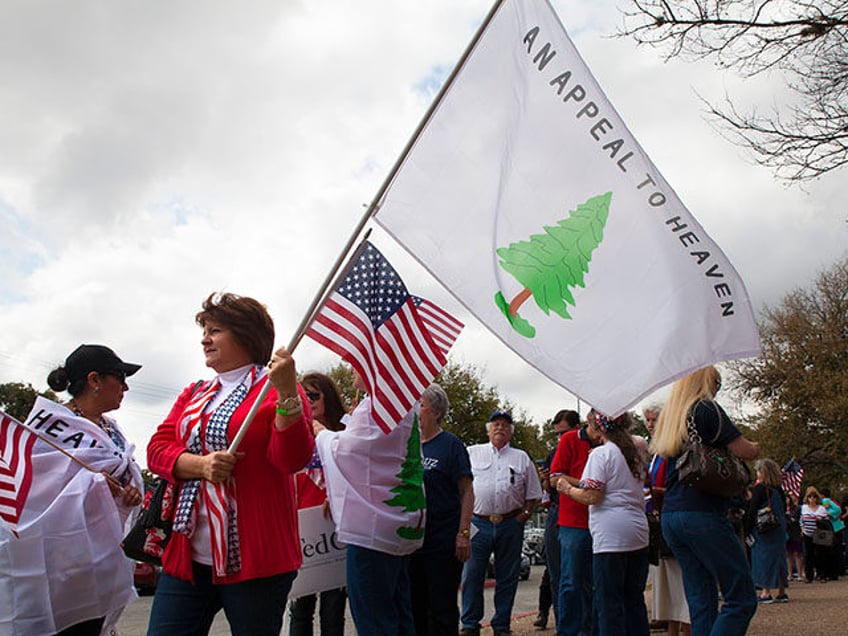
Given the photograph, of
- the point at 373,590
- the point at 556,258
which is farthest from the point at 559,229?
the point at 373,590

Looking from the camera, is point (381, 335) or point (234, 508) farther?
point (381, 335)

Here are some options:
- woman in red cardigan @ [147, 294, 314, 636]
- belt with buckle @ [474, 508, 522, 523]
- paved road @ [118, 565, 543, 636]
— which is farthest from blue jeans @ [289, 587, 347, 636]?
paved road @ [118, 565, 543, 636]

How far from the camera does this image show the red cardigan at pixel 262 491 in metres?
3.38

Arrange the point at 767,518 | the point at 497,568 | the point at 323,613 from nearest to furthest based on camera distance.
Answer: the point at 323,613
the point at 497,568
the point at 767,518

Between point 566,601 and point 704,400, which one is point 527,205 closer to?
point 704,400

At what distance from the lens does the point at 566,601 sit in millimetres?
6848

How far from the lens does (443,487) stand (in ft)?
20.4

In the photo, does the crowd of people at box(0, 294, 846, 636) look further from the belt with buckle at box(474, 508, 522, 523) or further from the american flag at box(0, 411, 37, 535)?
the american flag at box(0, 411, 37, 535)

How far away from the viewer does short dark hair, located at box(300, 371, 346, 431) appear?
5801 mm

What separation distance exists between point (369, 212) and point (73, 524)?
202 centimetres

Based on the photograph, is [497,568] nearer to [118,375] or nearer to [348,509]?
[348,509]

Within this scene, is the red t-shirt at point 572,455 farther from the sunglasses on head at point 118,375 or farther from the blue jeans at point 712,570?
the sunglasses on head at point 118,375

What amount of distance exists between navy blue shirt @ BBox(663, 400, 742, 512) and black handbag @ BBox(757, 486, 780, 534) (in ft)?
28.5

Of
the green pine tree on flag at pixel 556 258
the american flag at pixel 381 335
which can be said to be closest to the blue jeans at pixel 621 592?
the american flag at pixel 381 335
